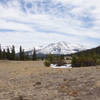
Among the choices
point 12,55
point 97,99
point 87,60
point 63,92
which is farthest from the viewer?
point 12,55

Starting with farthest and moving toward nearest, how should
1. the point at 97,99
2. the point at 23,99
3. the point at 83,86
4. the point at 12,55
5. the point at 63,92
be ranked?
the point at 12,55
the point at 83,86
the point at 63,92
the point at 23,99
the point at 97,99

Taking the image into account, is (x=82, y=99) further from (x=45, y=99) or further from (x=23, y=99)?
(x=23, y=99)

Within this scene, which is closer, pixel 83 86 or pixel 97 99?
pixel 97 99

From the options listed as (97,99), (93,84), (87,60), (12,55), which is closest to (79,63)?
(87,60)

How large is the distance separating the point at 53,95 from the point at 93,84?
307 centimetres

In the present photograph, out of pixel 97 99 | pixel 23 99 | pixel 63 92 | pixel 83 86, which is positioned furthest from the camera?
pixel 83 86

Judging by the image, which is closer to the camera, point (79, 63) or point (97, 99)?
point (97, 99)

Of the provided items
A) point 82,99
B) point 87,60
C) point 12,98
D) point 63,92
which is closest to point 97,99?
point 82,99

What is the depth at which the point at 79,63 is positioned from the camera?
42.3 meters

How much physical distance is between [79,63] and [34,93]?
3306 cm

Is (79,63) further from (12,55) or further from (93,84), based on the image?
(12,55)

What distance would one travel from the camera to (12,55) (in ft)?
289

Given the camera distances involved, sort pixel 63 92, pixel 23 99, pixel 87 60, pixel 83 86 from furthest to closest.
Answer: pixel 87 60, pixel 83 86, pixel 63 92, pixel 23 99

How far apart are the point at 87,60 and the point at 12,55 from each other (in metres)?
54.8
